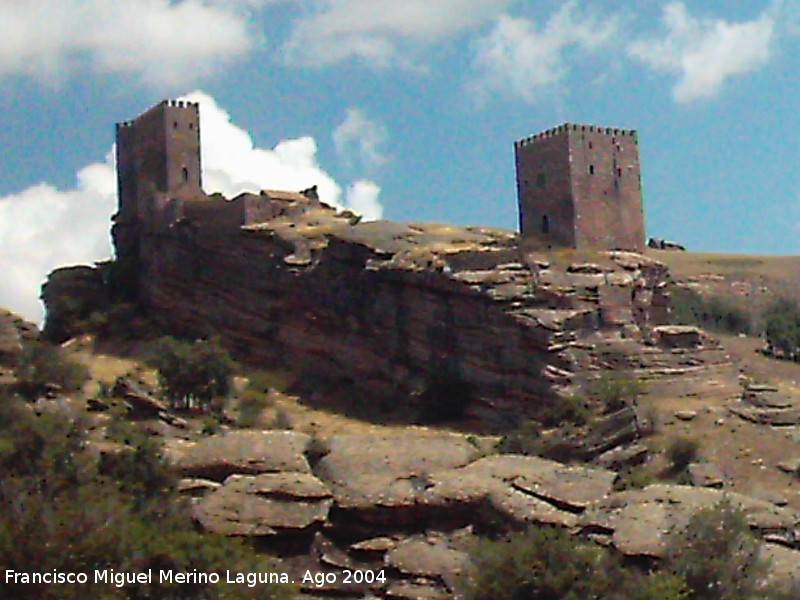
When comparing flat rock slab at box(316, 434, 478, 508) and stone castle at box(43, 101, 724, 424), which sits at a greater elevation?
stone castle at box(43, 101, 724, 424)

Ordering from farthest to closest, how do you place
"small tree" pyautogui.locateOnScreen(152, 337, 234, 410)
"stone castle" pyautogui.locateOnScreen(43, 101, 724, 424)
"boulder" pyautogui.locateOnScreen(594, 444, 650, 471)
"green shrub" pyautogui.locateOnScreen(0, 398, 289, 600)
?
1. "stone castle" pyautogui.locateOnScreen(43, 101, 724, 424)
2. "small tree" pyautogui.locateOnScreen(152, 337, 234, 410)
3. "boulder" pyautogui.locateOnScreen(594, 444, 650, 471)
4. "green shrub" pyautogui.locateOnScreen(0, 398, 289, 600)

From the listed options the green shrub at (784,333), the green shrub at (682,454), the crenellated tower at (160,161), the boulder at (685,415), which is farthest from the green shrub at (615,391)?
the crenellated tower at (160,161)

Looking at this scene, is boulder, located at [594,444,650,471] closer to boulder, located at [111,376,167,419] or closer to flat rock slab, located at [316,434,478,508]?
flat rock slab, located at [316,434,478,508]

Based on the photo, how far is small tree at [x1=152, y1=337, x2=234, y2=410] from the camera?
37.1 metres

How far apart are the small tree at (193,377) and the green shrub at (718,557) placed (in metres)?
19.5

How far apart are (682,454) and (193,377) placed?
52.4 ft

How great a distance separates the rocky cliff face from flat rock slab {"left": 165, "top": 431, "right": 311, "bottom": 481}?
1066cm

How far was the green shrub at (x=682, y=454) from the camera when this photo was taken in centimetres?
2849

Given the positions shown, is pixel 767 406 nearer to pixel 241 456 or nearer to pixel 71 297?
pixel 241 456

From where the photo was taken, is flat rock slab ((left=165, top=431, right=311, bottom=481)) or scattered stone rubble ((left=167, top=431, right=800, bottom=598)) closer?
scattered stone rubble ((left=167, top=431, right=800, bottom=598))

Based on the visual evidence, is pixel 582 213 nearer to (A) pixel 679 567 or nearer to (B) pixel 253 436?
(B) pixel 253 436

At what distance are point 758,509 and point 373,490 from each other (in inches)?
318

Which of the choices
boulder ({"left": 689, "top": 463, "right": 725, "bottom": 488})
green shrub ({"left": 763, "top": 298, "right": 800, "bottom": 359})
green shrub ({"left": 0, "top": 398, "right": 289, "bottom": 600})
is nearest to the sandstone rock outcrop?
green shrub ({"left": 0, "top": 398, "right": 289, "bottom": 600})

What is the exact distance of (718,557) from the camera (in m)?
19.8
